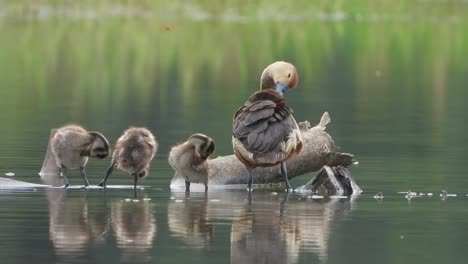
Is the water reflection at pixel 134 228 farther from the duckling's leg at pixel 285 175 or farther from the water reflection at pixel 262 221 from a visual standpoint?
the duckling's leg at pixel 285 175

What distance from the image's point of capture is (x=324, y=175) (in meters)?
16.1

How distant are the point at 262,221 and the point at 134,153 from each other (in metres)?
2.60

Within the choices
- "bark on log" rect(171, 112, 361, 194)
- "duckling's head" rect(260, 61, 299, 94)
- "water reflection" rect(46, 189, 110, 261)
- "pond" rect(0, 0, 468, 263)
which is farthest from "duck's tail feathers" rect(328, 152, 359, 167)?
"water reflection" rect(46, 189, 110, 261)

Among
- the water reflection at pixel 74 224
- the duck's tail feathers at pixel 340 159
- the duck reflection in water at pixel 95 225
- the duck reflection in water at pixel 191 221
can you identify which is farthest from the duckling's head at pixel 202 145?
the water reflection at pixel 74 224

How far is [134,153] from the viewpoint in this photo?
52.6 feet

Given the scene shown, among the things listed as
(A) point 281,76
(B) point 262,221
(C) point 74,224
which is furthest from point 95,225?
(A) point 281,76

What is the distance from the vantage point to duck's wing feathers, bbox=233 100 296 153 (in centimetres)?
1565

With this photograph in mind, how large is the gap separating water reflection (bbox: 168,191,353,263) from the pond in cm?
2

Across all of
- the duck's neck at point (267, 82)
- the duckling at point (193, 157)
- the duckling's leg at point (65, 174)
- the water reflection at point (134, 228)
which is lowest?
the water reflection at point (134, 228)

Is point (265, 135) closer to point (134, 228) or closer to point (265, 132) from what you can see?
point (265, 132)

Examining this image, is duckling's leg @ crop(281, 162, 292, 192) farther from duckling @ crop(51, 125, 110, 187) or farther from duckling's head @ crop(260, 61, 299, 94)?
duckling @ crop(51, 125, 110, 187)

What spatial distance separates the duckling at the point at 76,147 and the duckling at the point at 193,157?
0.71 meters

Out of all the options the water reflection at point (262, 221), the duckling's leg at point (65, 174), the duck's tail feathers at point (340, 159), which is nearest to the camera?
the water reflection at point (262, 221)

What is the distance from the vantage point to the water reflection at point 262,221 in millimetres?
12219
